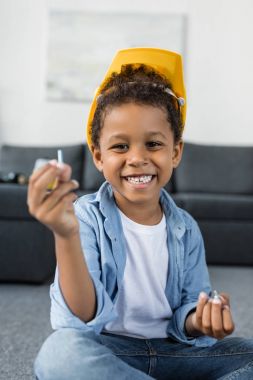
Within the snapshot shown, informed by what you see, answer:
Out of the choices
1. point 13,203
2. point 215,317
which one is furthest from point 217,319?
point 13,203

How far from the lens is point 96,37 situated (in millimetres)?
4109

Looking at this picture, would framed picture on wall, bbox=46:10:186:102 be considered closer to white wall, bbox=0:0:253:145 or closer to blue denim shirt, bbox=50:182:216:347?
white wall, bbox=0:0:253:145

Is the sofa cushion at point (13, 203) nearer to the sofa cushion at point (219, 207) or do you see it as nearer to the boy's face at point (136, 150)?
the sofa cushion at point (219, 207)

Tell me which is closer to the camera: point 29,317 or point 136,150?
point 136,150

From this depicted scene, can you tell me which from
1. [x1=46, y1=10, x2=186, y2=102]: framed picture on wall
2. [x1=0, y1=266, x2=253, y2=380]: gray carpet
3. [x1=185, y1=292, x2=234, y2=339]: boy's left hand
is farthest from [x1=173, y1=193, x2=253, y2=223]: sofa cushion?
[x1=185, y1=292, x2=234, y2=339]: boy's left hand

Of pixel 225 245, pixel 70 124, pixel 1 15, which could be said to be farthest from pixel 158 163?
pixel 1 15

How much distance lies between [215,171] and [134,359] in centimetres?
269

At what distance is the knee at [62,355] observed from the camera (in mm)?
844

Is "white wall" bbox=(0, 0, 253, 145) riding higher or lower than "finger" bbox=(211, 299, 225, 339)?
higher

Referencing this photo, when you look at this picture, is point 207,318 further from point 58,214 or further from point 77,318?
point 58,214

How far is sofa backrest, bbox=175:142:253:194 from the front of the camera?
140 inches

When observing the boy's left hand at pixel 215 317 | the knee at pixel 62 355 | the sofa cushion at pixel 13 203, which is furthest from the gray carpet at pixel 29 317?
the boy's left hand at pixel 215 317

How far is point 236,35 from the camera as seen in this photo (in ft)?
13.5

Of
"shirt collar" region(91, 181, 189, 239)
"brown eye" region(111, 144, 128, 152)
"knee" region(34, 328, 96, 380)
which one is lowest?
"knee" region(34, 328, 96, 380)
